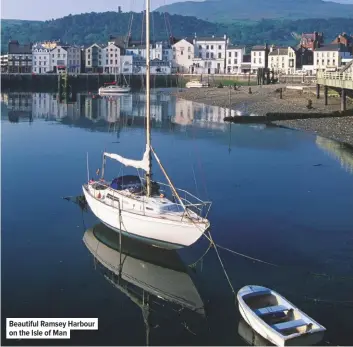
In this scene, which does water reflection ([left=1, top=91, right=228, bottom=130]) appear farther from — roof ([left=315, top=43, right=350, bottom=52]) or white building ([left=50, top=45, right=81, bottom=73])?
white building ([left=50, top=45, right=81, bottom=73])

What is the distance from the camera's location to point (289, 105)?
61125 millimetres

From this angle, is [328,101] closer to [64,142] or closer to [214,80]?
[64,142]

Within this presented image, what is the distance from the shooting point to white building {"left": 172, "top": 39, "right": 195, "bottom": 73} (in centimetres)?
14525

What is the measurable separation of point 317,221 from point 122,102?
62.8 metres

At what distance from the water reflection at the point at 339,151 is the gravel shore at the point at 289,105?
694mm

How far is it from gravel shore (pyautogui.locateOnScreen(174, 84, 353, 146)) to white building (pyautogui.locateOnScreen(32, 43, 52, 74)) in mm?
61849

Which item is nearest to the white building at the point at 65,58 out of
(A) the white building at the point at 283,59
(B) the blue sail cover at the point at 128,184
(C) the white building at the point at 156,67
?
(C) the white building at the point at 156,67

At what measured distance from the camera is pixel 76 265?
17.1 meters

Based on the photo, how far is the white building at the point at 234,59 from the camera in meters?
142

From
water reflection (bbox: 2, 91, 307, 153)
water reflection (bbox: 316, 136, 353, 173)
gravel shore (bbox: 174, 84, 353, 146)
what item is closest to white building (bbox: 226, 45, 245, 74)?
gravel shore (bbox: 174, 84, 353, 146)

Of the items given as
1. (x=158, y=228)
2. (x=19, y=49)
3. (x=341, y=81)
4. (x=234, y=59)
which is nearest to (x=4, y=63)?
(x=19, y=49)

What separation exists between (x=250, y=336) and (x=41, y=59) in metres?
141

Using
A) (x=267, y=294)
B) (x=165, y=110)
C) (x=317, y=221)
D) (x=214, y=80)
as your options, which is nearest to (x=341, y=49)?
(x=214, y=80)

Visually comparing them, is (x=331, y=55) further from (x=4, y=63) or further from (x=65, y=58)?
(x=4, y=63)
